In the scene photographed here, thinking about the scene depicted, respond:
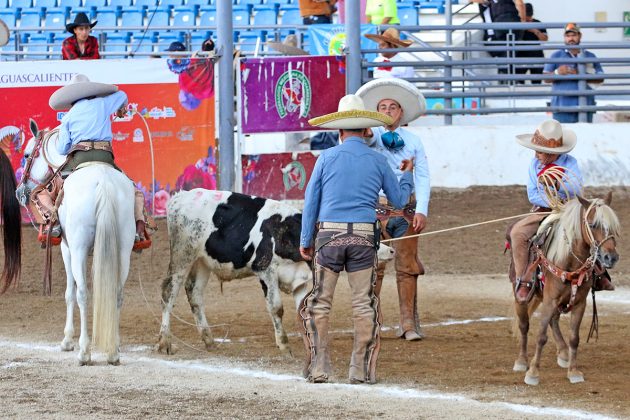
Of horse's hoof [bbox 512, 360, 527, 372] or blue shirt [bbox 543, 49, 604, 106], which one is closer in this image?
horse's hoof [bbox 512, 360, 527, 372]

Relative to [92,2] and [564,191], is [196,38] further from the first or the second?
[564,191]

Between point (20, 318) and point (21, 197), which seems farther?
point (20, 318)

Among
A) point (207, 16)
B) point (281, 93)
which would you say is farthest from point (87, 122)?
point (207, 16)

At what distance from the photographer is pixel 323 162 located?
341 inches

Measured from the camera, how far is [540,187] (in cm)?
919

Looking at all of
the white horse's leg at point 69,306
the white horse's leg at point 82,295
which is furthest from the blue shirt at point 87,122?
the white horse's leg at point 82,295

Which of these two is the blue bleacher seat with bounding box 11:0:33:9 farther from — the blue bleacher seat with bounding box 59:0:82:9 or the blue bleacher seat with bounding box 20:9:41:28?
the blue bleacher seat with bounding box 59:0:82:9

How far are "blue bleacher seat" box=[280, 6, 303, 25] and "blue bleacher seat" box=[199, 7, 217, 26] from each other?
1414 mm

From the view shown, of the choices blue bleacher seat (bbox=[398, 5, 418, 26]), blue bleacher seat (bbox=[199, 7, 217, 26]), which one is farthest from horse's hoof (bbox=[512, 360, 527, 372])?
Answer: blue bleacher seat (bbox=[199, 7, 217, 26])

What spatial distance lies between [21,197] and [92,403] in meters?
3.76

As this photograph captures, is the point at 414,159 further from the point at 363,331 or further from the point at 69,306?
the point at 69,306

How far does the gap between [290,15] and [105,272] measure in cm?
1606

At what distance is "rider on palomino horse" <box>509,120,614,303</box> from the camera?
29.9ft

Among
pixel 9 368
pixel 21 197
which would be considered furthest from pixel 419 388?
pixel 21 197
